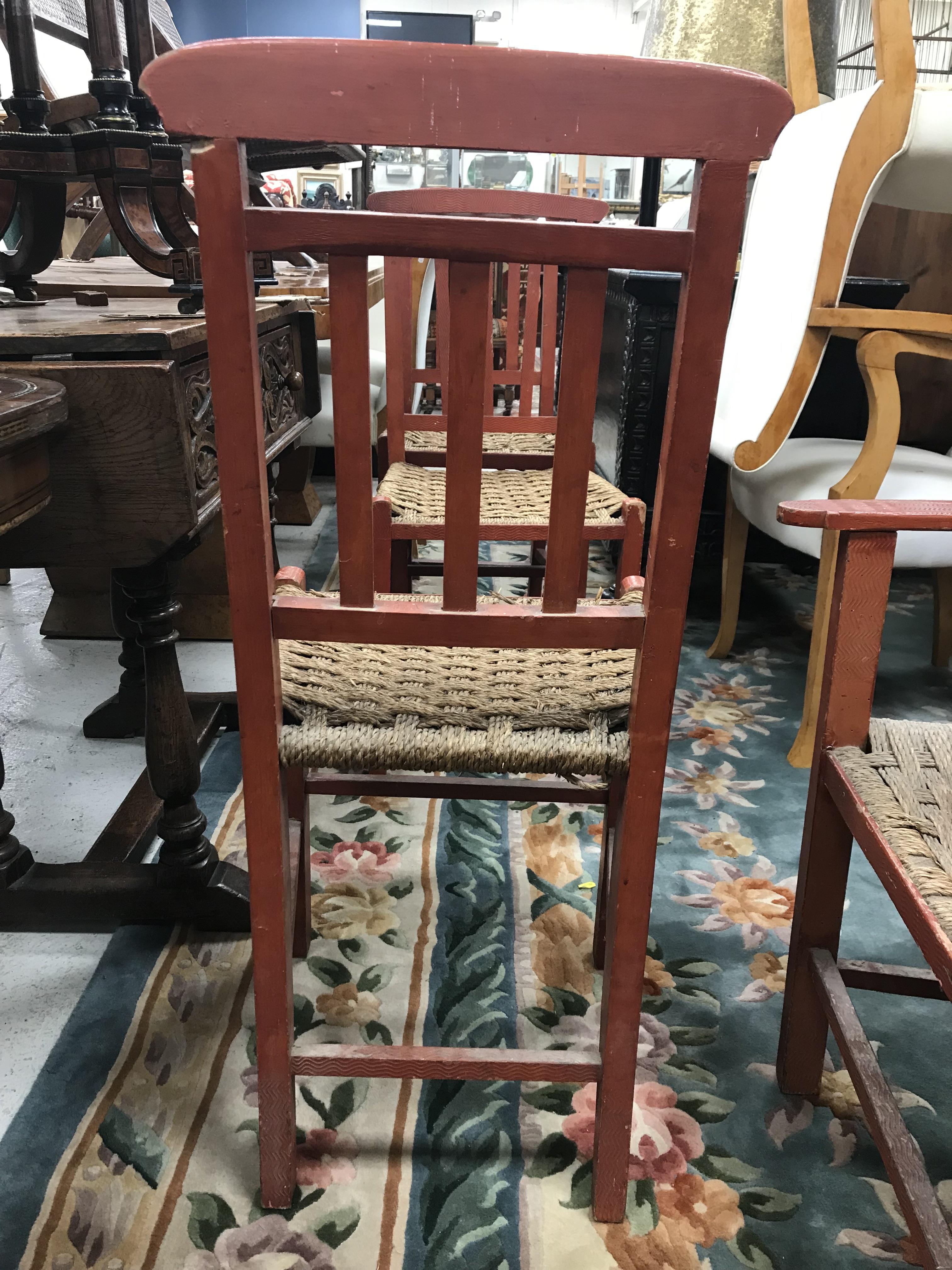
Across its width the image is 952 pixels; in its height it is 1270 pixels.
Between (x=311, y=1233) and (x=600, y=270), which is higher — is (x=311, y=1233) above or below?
below

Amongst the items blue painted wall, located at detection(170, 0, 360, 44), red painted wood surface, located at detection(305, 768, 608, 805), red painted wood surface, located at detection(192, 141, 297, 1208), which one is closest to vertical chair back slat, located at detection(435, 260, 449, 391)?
red painted wood surface, located at detection(305, 768, 608, 805)

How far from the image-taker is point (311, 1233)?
92 centimetres

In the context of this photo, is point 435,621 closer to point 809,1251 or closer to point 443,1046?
point 443,1046

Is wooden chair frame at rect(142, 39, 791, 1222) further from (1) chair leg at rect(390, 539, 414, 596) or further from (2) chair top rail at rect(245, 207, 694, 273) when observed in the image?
(1) chair leg at rect(390, 539, 414, 596)

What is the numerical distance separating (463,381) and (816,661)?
129 centimetres

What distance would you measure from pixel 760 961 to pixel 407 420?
1210 mm

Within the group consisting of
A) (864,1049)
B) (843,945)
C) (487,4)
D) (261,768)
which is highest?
(487,4)

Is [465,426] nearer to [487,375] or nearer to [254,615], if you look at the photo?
[254,615]

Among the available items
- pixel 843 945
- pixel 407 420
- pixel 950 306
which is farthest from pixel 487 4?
pixel 843 945

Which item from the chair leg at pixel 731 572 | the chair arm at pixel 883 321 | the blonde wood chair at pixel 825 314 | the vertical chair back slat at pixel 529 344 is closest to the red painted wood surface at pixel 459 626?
the blonde wood chair at pixel 825 314

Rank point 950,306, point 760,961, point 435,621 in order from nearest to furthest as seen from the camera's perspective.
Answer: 1. point 435,621
2. point 760,961
3. point 950,306

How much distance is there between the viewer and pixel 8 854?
1319 mm

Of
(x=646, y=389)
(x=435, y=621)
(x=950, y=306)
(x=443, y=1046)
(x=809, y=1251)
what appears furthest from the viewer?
(x=950, y=306)

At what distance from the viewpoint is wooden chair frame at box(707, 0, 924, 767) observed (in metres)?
1.41
